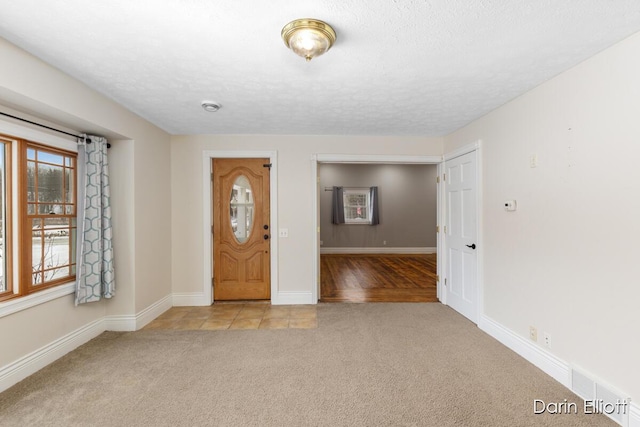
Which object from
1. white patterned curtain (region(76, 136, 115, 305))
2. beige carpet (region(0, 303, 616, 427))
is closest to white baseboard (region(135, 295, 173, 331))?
beige carpet (region(0, 303, 616, 427))

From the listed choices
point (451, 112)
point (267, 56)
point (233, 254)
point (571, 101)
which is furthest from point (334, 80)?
point (233, 254)

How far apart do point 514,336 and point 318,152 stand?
303 centimetres

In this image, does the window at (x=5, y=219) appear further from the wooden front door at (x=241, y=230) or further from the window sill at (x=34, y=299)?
the wooden front door at (x=241, y=230)

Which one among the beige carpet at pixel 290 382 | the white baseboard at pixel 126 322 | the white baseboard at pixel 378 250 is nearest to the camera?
the beige carpet at pixel 290 382

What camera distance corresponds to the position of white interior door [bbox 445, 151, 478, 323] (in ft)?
10.8

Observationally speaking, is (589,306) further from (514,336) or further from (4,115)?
(4,115)

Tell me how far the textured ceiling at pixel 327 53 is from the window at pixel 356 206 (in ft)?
17.6

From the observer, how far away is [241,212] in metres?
4.04

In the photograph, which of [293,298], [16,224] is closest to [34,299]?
[16,224]

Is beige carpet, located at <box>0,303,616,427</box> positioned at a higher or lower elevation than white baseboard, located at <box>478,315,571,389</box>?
lower

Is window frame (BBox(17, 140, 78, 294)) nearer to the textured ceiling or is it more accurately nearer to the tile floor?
the textured ceiling

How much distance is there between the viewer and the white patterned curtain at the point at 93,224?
8.88 ft

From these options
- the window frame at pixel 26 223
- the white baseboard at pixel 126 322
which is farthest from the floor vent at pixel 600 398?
the window frame at pixel 26 223

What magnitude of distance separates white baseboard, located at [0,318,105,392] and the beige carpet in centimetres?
7
